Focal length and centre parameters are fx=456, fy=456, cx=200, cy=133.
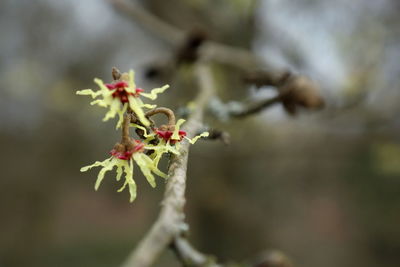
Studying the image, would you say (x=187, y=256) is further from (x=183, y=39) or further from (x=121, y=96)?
(x=183, y=39)

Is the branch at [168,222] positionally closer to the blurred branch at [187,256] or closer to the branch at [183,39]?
the blurred branch at [187,256]

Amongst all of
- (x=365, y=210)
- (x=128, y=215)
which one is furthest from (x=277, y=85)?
(x=128, y=215)

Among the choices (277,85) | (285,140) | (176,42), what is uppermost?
(285,140)

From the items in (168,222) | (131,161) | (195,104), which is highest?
(195,104)

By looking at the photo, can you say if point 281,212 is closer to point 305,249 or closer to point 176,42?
point 305,249

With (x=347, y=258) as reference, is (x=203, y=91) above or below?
below

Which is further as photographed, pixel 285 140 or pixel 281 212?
pixel 281 212

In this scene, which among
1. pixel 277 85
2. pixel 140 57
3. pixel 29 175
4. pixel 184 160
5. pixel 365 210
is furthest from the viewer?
pixel 29 175

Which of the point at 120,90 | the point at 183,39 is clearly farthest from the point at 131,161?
the point at 183,39

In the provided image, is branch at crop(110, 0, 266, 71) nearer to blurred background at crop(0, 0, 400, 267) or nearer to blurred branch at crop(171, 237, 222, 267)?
blurred background at crop(0, 0, 400, 267)
